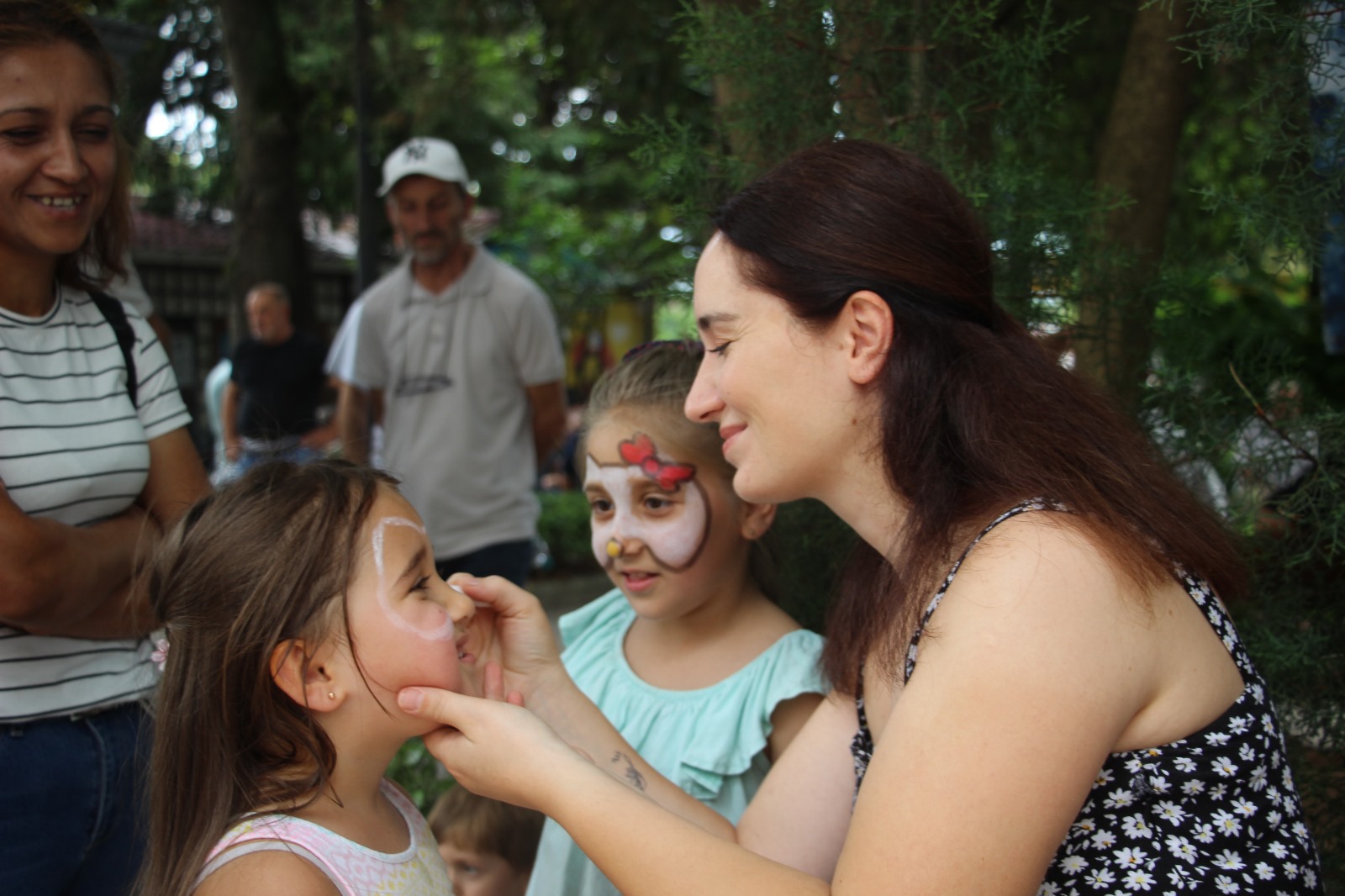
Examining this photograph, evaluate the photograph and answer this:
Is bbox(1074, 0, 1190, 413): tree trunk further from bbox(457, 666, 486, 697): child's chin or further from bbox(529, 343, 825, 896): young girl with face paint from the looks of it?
bbox(457, 666, 486, 697): child's chin

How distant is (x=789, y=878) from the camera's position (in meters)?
1.32

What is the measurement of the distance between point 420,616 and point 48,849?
2.42ft

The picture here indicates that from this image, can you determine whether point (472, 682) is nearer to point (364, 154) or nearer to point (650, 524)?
point (650, 524)

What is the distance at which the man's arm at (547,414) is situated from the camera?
4398 millimetres

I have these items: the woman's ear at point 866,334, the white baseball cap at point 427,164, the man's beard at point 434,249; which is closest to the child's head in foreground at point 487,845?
the woman's ear at point 866,334

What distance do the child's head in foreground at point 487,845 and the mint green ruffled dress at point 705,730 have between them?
686mm

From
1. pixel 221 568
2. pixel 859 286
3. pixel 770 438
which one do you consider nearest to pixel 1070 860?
pixel 770 438

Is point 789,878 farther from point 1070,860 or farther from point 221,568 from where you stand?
point 221,568

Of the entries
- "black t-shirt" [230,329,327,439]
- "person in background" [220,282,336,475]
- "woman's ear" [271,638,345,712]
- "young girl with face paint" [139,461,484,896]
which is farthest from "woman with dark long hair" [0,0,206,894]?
"black t-shirt" [230,329,327,439]

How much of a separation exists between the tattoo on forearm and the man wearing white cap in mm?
2423

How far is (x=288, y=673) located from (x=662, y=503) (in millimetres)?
789

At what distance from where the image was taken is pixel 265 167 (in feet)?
24.8

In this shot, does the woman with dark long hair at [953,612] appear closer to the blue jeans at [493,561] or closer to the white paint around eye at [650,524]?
the white paint around eye at [650,524]

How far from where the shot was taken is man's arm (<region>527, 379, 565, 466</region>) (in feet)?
14.4
